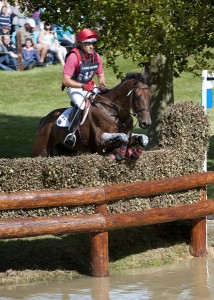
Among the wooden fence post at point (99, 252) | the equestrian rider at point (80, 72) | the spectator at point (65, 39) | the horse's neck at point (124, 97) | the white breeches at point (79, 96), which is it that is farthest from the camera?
the spectator at point (65, 39)

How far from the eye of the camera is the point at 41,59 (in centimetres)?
2709

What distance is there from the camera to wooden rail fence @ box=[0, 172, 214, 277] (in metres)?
10.2

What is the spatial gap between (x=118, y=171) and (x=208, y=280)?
156cm

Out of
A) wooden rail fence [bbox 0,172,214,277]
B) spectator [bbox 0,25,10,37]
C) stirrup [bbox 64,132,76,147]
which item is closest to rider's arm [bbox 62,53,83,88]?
stirrup [bbox 64,132,76,147]

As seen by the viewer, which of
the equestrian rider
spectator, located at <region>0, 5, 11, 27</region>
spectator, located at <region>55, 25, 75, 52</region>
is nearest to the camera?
the equestrian rider

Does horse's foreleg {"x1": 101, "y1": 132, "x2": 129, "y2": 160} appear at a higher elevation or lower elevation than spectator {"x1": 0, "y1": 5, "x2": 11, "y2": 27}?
lower

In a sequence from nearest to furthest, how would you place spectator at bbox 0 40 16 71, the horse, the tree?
1. the horse
2. the tree
3. spectator at bbox 0 40 16 71

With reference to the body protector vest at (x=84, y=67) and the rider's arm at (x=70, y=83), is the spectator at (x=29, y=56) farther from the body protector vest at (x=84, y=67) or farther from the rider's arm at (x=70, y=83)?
the rider's arm at (x=70, y=83)

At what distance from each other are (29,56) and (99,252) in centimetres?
1649

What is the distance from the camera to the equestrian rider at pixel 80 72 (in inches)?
512

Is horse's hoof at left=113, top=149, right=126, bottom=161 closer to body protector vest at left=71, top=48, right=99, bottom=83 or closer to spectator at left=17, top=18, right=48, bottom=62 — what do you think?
body protector vest at left=71, top=48, right=99, bottom=83

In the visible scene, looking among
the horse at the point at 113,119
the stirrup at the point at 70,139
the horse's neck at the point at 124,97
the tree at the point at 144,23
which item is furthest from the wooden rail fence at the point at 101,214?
the tree at the point at 144,23

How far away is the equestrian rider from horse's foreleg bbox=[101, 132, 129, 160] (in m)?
0.74

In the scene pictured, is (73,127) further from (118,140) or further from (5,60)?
(5,60)
